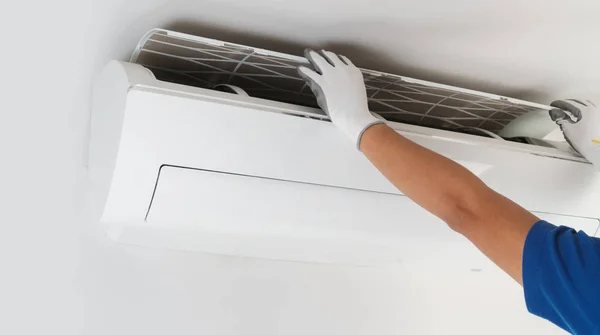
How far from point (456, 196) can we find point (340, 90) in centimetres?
26

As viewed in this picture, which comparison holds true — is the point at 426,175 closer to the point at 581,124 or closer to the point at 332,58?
the point at 332,58

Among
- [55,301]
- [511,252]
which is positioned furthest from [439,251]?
[55,301]

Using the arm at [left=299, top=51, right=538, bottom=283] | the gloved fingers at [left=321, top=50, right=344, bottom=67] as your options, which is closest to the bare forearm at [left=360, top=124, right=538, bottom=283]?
the arm at [left=299, top=51, right=538, bottom=283]

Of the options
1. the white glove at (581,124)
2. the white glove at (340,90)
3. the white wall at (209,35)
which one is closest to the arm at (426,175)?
the white glove at (340,90)

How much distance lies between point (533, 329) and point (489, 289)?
218 millimetres

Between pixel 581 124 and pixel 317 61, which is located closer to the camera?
pixel 317 61

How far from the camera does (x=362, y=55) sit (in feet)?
3.39

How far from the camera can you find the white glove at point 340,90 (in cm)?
88

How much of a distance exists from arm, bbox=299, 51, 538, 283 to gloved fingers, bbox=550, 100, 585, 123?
43cm

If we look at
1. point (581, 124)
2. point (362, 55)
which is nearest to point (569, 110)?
point (581, 124)

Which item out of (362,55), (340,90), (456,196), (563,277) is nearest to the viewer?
(563,277)

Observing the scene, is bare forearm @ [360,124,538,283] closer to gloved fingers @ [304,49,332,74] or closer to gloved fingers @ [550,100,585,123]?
gloved fingers @ [304,49,332,74]

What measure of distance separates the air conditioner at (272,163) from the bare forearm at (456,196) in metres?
0.09

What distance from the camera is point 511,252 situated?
0.75 metres
